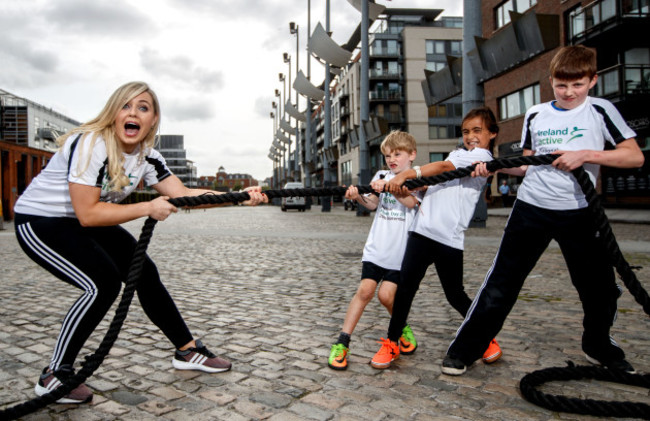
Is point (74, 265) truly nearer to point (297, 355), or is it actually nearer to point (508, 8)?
point (297, 355)

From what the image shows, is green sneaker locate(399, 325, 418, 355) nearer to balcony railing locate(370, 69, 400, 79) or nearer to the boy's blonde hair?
the boy's blonde hair

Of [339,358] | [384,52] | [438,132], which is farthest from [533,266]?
[384,52]

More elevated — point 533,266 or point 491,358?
point 533,266

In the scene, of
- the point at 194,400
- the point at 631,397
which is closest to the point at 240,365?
the point at 194,400

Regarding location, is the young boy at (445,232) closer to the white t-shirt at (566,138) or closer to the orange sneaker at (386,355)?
the orange sneaker at (386,355)

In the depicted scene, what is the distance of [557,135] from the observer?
2.96 m

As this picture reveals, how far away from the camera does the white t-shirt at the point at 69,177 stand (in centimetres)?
262

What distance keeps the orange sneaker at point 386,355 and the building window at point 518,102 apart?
2399 centimetres

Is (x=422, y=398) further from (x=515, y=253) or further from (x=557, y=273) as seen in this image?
(x=557, y=273)

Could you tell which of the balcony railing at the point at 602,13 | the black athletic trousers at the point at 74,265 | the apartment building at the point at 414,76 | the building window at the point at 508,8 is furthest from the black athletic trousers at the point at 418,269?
the apartment building at the point at 414,76

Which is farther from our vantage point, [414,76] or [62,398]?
[414,76]

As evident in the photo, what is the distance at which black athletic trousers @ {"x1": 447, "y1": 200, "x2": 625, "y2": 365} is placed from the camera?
9.65 feet

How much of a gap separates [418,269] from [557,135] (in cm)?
114

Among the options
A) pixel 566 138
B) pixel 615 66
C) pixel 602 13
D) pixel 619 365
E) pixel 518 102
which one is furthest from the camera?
pixel 518 102
